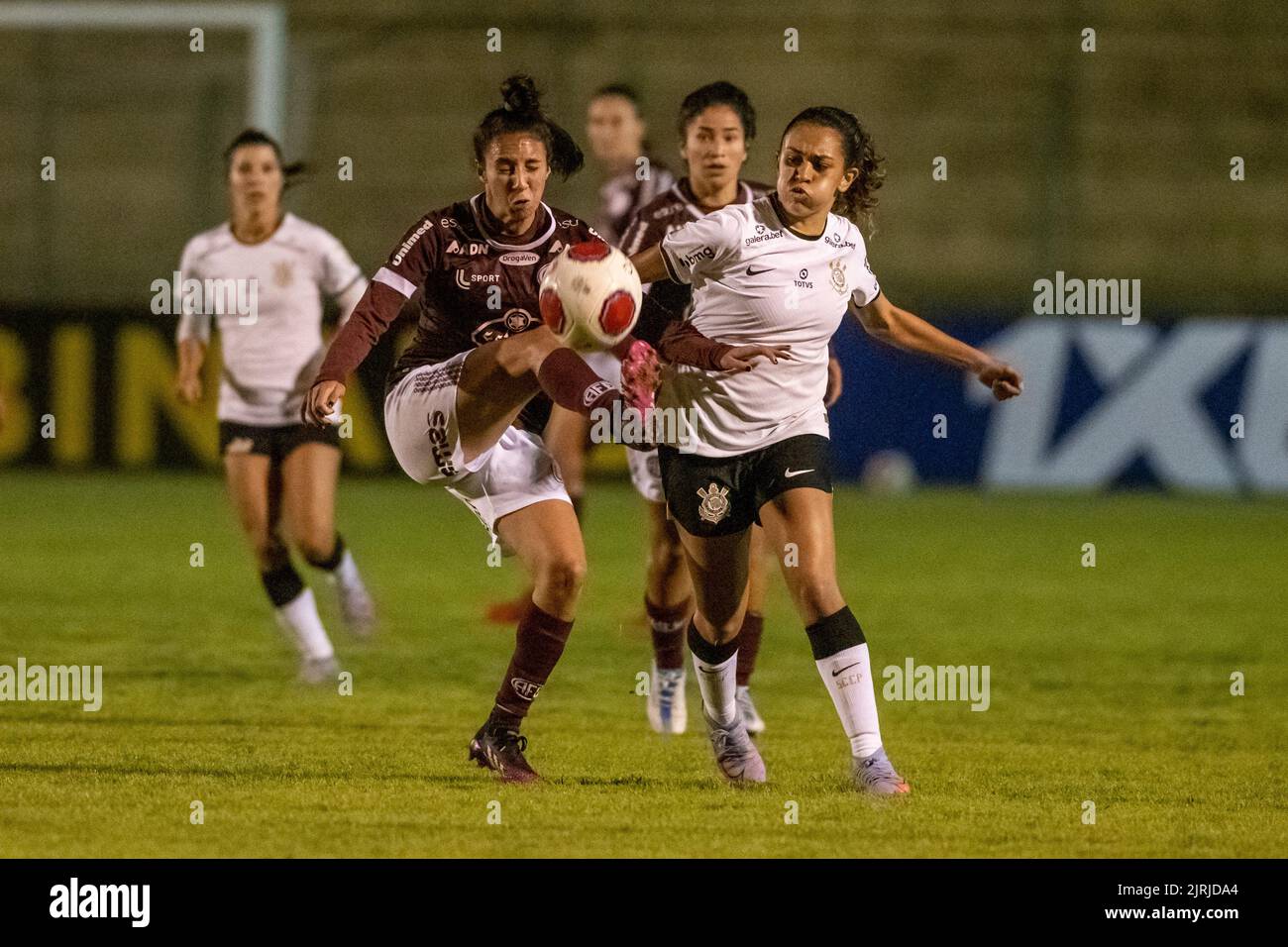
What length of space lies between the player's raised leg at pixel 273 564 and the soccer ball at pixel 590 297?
9.59 ft

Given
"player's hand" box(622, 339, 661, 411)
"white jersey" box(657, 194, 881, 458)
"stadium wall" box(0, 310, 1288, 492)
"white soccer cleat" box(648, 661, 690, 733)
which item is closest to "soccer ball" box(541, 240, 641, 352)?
"player's hand" box(622, 339, 661, 411)

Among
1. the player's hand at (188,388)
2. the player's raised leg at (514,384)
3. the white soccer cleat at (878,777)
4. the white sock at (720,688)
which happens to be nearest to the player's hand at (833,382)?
the white sock at (720,688)

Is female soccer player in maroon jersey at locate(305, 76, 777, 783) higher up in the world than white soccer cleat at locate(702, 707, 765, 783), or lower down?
higher up

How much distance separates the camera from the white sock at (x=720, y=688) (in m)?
6.30

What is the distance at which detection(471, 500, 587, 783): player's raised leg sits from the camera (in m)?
6.14

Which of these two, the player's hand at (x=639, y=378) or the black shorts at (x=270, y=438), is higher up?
the player's hand at (x=639, y=378)

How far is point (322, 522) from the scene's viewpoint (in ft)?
27.9

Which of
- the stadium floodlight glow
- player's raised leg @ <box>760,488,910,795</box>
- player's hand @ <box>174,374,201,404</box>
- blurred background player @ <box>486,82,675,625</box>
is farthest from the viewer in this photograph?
the stadium floodlight glow

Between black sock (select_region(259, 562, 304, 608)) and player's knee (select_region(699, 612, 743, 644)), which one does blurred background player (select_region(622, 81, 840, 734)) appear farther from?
black sock (select_region(259, 562, 304, 608))

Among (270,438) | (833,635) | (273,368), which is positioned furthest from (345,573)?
(833,635)

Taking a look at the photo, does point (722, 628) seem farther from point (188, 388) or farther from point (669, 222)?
point (188, 388)

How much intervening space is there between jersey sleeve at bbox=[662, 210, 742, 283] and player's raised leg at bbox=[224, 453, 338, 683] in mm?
2943

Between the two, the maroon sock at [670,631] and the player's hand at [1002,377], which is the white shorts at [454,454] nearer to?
the maroon sock at [670,631]

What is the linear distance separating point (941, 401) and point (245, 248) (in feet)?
30.7
